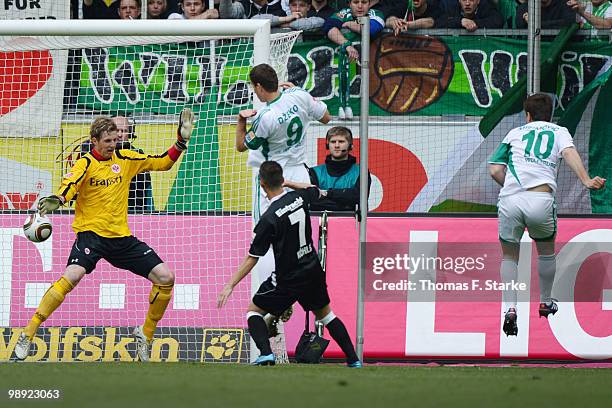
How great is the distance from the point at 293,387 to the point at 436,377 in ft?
4.87

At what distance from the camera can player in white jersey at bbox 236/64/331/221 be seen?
33.7 feet

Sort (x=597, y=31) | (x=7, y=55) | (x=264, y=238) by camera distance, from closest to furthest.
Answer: (x=264, y=238)
(x=7, y=55)
(x=597, y=31)

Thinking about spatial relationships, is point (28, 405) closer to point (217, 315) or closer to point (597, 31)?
point (217, 315)

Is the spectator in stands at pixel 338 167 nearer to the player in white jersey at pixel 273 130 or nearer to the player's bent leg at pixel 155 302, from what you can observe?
the player in white jersey at pixel 273 130

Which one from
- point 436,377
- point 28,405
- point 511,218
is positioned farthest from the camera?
point 511,218

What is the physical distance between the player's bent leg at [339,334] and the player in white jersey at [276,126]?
147cm

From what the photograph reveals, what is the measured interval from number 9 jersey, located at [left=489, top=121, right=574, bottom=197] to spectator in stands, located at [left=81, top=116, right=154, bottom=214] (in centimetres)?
379

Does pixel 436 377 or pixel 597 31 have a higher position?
pixel 597 31

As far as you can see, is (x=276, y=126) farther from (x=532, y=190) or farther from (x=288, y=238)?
(x=532, y=190)

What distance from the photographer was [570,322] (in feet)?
38.1

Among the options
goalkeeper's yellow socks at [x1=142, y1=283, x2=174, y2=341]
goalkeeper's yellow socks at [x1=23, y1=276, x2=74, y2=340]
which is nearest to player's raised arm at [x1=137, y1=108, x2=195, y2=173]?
goalkeeper's yellow socks at [x1=142, y1=283, x2=174, y2=341]

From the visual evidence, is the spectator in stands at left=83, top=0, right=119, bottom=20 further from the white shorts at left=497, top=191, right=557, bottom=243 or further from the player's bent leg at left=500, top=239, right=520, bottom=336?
the player's bent leg at left=500, top=239, right=520, bottom=336

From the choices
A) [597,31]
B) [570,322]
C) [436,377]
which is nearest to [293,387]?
[436,377]

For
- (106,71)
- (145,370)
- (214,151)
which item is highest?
(106,71)
